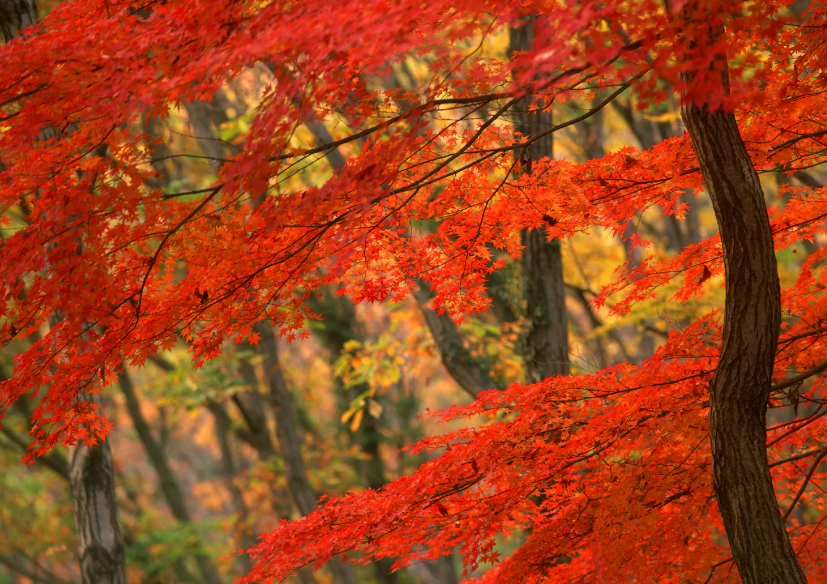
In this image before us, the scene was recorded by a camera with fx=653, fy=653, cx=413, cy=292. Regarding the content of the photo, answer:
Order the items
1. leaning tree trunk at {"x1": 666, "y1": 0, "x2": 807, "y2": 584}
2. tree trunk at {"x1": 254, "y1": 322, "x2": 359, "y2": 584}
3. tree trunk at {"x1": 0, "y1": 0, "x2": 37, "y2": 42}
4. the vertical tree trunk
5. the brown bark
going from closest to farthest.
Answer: leaning tree trunk at {"x1": 666, "y1": 0, "x2": 807, "y2": 584} < tree trunk at {"x1": 0, "y1": 0, "x2": 37, "y2": 42} < the vertical tree trunk < the brown bark < tree trunk at {"x1": 254, "y1": 322, "x2": 359, "y2": 584}

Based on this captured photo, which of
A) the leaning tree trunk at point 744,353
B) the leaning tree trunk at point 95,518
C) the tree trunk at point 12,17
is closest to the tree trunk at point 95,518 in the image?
the leaning tree trunk at point 95,518

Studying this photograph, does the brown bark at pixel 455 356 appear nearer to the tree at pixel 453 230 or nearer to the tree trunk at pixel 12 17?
the tree at pixel 453 230

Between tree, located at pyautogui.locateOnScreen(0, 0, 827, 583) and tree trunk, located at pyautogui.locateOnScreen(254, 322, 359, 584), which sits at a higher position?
tree, located at pyautogui.locateOnScreen(0, 0, 827, 583)

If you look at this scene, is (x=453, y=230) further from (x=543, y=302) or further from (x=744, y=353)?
(x=543, y=302)

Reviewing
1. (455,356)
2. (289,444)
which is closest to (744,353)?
(455,356)

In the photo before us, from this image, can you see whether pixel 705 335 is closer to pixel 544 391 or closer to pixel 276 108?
pixel 544 391

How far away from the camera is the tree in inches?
94.8

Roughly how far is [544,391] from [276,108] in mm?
2299

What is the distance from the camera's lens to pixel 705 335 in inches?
155

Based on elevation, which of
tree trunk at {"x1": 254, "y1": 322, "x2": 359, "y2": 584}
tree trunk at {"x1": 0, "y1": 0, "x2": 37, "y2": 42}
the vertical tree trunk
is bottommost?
tree trunk at {"x1": 254, "y1": 322, "x2": 359, "y2": 584}

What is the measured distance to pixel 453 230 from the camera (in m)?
3.82

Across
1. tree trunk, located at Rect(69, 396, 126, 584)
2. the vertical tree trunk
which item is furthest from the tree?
the vertical tree trunk

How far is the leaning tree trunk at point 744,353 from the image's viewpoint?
306 centimetres

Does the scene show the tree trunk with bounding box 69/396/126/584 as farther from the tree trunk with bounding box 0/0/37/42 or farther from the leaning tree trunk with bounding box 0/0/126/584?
the tree trunk with bounding box 0/0/37/42
